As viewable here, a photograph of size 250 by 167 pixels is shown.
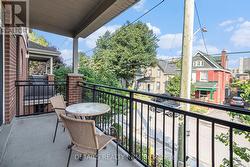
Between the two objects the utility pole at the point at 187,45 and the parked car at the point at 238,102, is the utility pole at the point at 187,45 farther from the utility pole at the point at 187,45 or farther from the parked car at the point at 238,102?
the parked car at the point at 238,102

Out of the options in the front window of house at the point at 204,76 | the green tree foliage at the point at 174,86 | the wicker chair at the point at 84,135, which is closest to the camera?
the wicker chair at the point at 84,135

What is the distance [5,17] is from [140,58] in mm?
17338

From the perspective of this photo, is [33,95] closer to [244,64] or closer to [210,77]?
[210,77]

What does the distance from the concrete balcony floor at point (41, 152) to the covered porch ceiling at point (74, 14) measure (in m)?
2.37

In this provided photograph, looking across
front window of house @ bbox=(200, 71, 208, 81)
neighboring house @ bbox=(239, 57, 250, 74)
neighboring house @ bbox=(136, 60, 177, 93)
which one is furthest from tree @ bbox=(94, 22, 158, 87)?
neighboring house @ bbox=(239, 57, 250, 74)

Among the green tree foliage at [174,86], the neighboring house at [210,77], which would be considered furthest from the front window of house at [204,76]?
the green tree foliage at [174,86]

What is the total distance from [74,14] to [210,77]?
63.5 ft

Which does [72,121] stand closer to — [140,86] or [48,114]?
[48,114]

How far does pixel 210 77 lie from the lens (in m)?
19.8

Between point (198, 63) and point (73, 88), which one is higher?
point (198, 63)

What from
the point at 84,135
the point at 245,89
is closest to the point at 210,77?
the point at 245,89

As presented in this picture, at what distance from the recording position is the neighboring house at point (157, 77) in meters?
23.6

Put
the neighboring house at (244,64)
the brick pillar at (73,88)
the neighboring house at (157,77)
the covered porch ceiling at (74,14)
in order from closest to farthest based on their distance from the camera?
the covered porch ceiling at (74,14), the brick pillar at (73,88), the neighboring house at (244,64), the neighboring house at (157,77)

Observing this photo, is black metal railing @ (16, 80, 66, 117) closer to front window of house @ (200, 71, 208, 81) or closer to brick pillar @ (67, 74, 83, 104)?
brick pillar @ (67, 74, 83, 104)
